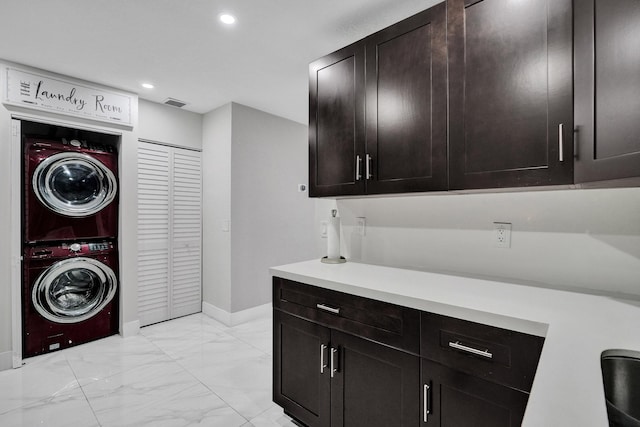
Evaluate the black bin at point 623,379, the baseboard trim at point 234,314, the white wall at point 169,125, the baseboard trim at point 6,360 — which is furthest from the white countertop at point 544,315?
the white wall at point 169,125

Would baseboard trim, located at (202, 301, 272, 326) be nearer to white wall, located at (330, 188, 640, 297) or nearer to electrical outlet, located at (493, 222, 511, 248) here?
white wall, located at (330, 188, 640, 297)

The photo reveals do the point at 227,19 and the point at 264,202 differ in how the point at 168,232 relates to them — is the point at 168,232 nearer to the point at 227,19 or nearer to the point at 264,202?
the point at 264,202

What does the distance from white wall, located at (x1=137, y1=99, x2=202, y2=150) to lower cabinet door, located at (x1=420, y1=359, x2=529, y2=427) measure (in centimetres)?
352

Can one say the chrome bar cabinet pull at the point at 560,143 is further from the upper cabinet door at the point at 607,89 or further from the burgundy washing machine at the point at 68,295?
the burgundy washing machine at the point at 68,295

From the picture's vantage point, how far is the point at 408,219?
1.97 meters

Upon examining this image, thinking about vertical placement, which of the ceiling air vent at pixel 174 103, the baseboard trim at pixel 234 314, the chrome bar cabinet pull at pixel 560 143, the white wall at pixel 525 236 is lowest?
the baseboard trim at pixel 234 314

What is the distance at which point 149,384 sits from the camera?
7.63 feet

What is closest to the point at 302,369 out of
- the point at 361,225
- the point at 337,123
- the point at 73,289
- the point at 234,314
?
the point at 361,225

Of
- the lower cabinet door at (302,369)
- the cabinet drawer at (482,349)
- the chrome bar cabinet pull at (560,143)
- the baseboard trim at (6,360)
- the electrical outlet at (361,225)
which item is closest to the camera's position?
the cabinet drawer at (482,349)

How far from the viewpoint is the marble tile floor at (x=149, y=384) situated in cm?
195

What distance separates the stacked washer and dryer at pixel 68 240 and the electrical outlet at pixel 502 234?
3.35 m

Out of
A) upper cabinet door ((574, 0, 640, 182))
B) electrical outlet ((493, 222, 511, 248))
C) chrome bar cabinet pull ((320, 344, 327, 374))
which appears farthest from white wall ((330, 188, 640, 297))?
chrome bar cabinet pull ((320, 344, 327, 374))

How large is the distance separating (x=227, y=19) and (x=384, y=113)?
1203mm

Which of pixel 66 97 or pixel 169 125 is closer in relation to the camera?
pixel 66 97
